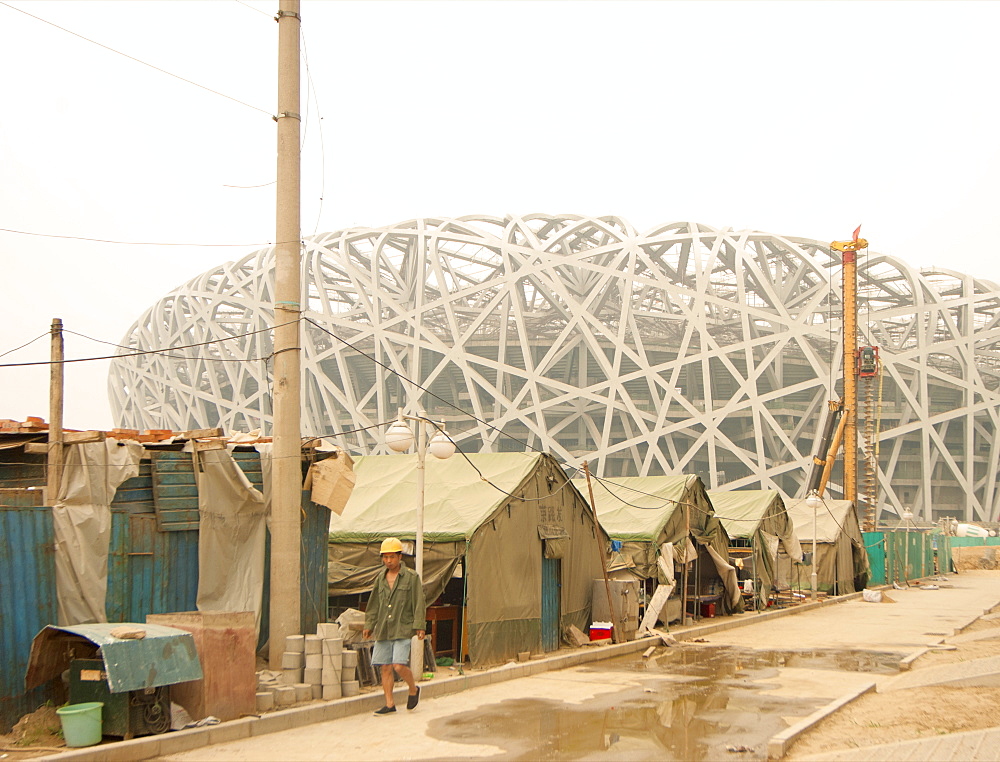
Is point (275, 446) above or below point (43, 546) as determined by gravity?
above

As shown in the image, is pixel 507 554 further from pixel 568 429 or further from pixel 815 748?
pixel 568 429

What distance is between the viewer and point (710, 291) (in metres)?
57.1

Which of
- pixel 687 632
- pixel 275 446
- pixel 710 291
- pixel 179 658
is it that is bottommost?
pixel 687 632

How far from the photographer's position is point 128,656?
7367mm

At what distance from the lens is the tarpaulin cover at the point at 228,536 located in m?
10.1

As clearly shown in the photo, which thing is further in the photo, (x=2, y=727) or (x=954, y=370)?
(x=954, y=370)

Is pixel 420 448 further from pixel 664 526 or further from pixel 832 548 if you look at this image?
pixel 832 548

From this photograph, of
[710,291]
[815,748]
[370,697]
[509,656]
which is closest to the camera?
[815,748]

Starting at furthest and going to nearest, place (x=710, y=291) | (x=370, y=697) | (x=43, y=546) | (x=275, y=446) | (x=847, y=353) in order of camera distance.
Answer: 1. (x=710, y=291)
2. (x=847, y=353)
3. (x=275, y=446)
4. (x=370, y=697)
5. (x=43, y=546)

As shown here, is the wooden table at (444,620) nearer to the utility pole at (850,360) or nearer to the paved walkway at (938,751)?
the paved walkway at (938,751)

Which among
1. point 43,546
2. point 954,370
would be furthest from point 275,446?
point 954,370

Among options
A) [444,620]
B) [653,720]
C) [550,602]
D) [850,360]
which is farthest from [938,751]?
[850,360]

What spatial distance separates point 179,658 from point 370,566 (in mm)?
6413

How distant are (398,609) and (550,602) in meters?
6.21
